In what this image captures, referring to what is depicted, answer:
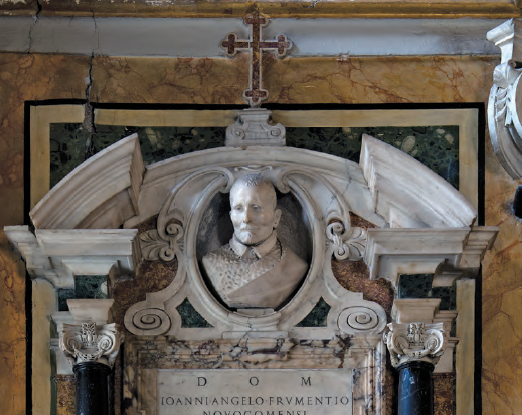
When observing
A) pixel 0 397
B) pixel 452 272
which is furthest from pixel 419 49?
pixel 0 397

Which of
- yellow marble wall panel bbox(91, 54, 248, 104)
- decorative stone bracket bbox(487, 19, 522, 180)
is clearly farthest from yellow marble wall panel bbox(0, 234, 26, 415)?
decorative stone bracket bbox(487, 19, 522, 180)

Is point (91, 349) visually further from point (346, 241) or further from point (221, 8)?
point (221, 8)

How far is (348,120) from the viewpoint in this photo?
31.5 ft

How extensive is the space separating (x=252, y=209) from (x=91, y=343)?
1.06 meters

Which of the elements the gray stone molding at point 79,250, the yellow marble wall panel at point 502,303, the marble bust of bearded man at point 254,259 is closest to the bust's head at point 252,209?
the marble bust of bearded man at point 254,259

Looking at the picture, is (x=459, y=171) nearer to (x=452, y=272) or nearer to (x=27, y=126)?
(x=452, y=272)

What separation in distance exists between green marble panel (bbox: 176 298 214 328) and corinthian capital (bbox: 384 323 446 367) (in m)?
0.96

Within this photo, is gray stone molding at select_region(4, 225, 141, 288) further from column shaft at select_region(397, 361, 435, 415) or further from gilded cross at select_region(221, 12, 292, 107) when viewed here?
column shaft at select_region(397, 361, 435, 415)

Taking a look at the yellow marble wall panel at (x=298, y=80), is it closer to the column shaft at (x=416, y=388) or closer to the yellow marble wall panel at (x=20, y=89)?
the yellow marble wall panel at (x=20, y=89)

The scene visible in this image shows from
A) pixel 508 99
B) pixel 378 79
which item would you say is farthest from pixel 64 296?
pixel 508 99

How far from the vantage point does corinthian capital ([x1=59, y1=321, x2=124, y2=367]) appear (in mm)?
8992

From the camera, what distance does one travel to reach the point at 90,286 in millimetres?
9109

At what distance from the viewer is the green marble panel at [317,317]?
30.3ft

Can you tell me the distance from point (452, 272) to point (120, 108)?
1983mm
